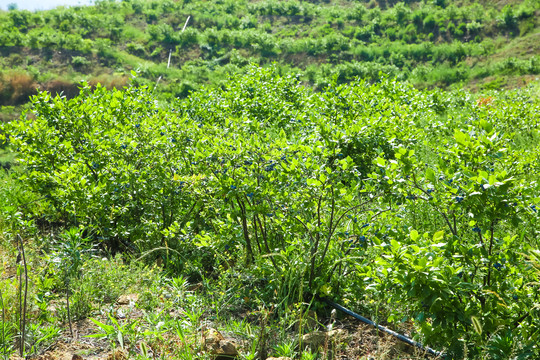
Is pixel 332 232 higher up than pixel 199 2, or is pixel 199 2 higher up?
pixel 199 2

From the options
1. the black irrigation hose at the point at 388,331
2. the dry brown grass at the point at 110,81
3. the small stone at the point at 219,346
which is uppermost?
the dry brown grass at the point at 110,81

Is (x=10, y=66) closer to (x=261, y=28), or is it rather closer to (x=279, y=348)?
(x=261, y=28)

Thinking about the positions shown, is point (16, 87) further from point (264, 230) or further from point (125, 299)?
point (264, 230)

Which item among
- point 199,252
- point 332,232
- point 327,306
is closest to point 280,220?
point 332,232

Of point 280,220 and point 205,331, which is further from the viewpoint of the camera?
point 280,220

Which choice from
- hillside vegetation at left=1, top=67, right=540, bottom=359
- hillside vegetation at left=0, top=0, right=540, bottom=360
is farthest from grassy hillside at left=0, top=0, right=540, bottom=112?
hillside vegetation at left=1, top=67, right=540, bottom=359

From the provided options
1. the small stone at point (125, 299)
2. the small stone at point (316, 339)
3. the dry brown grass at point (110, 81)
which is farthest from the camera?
the dry brown grass at point (110, 81)

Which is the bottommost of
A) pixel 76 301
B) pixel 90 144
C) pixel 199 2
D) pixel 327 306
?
pixel 327 306

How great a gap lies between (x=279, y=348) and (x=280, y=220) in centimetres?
105

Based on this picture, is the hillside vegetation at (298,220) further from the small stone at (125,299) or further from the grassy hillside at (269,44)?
the grassy hillside at (269,44)

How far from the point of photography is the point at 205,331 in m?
2.48

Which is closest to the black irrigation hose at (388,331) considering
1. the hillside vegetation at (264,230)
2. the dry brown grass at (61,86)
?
the hillside vegetation at (264,230)

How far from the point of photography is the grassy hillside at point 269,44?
1631cm

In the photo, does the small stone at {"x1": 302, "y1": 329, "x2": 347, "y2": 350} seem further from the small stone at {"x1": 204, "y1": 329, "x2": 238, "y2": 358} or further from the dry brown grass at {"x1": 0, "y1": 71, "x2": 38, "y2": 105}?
the dry brown grass at {"x1": 0, "y1": 71, "x2": 38, "y2": 105}
